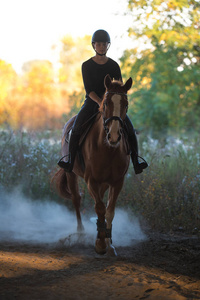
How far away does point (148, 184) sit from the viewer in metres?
8.74

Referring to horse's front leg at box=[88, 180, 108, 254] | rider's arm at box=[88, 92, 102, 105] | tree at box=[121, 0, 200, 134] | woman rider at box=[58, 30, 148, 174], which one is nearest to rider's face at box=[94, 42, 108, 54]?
woman rider at box=[58, 30, 148, 174]

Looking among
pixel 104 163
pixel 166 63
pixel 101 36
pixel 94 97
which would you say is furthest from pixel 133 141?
pixel 166 63

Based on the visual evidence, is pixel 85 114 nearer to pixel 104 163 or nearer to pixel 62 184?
pixel 104 163

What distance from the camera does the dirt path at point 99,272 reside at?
401 centimetres

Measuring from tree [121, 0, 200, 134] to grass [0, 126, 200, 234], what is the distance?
190 inches

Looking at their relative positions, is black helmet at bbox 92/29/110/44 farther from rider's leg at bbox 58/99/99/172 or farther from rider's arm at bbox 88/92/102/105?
rider's leg at bbox 58/99/99/172

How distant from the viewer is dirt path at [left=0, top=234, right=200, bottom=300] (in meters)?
4.01

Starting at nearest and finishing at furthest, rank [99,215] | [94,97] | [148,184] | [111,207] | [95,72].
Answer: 1. [99,215]
2. [94,97]
3. [111,207]
4. [95,72]
5. [148,184]

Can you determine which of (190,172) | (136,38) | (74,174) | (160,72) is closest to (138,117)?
(160,72)

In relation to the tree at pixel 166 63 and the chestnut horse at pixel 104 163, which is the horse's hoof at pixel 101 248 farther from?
the tree at pixel 166 63

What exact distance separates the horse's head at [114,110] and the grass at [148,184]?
3.22m

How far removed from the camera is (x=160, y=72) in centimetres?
1914

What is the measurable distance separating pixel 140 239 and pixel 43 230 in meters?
1.99

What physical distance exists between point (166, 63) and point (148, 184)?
33.7 ft
